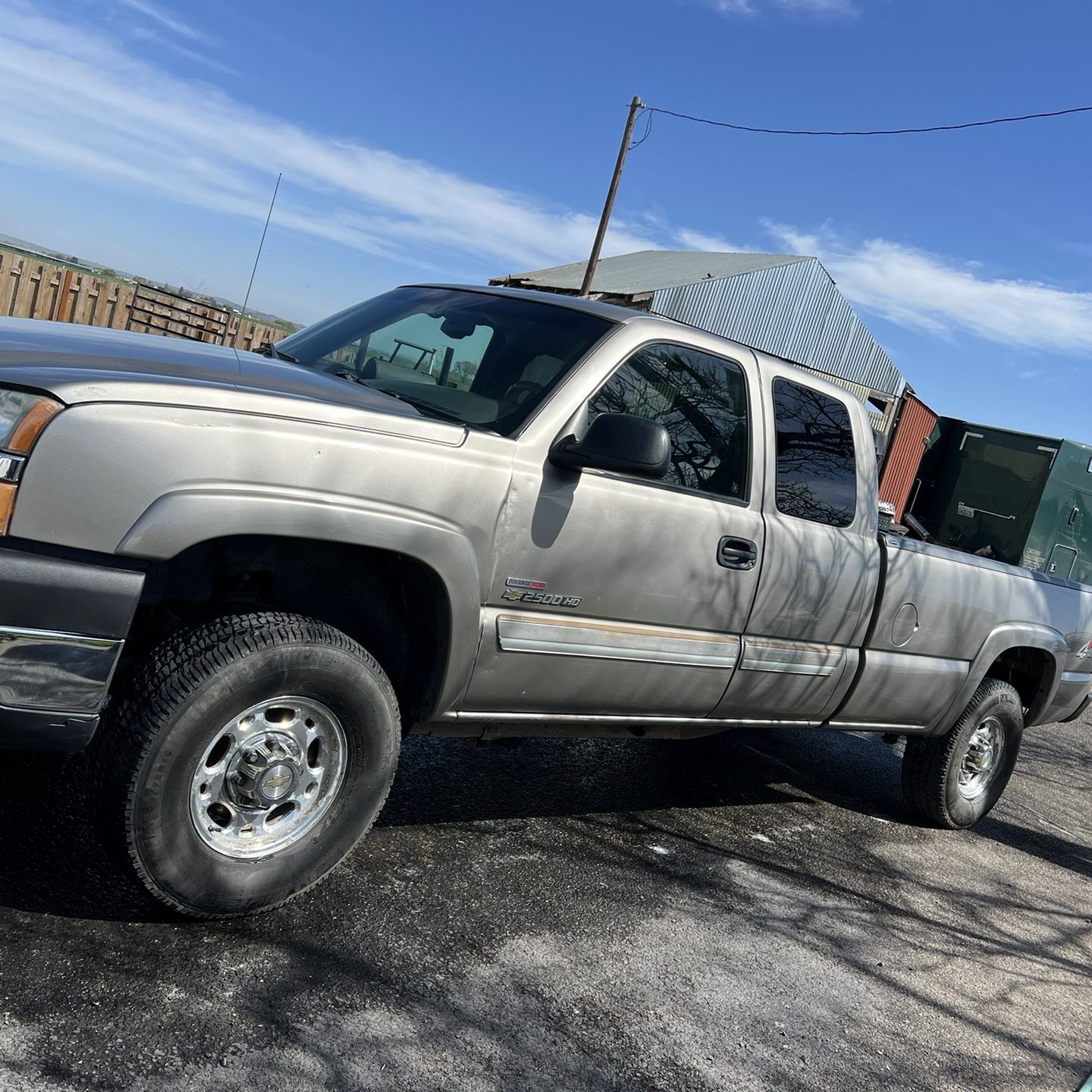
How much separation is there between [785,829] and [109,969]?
11.2ft

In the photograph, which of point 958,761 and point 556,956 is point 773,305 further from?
point 556,956

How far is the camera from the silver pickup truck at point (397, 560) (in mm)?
2766

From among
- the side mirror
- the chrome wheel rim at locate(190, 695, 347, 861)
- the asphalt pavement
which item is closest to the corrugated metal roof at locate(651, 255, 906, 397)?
the asphalt pavement

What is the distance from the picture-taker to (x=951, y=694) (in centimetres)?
551

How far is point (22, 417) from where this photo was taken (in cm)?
267

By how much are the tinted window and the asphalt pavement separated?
5.13ft

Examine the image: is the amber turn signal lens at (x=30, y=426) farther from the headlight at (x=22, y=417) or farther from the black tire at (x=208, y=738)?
the black tire at (x=208, y=738)

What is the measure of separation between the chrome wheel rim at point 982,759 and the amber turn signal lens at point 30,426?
190 inches

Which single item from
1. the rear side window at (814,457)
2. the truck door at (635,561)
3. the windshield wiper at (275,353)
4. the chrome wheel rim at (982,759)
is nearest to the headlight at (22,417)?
the truck door at (635,561)

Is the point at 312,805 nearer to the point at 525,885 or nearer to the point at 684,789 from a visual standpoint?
the point at 525,885

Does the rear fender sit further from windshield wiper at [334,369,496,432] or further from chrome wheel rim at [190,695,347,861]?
chrome wheel rim at [190,695,347,861]

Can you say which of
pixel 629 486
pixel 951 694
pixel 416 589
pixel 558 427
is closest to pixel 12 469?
pixel 416 589

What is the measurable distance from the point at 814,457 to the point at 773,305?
2859cm

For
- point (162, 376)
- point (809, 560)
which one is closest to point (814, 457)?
point (809, 560)
